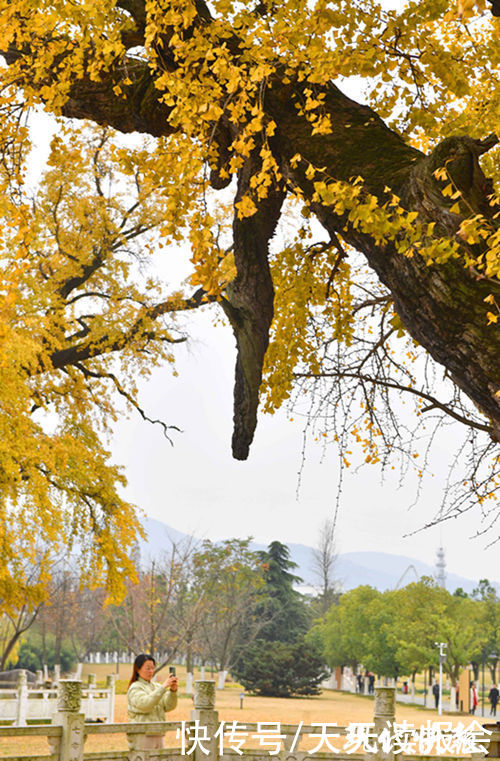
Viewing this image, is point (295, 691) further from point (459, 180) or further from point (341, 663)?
point (459, 180)

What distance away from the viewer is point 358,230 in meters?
4.58

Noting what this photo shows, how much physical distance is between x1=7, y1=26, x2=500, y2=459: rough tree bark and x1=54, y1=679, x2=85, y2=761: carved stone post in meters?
2.43

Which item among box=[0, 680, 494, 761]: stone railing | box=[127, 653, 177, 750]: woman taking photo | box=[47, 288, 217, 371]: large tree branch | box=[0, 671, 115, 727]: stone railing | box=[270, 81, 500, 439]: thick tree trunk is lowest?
box=[0, 671, 115, 727]: stone railing

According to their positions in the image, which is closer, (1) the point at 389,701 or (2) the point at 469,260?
(2) the point at 469,260

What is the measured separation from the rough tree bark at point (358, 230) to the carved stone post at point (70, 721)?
2.43 metres

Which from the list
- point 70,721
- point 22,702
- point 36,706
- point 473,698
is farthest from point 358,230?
point 473,698

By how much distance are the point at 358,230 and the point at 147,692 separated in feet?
12.5

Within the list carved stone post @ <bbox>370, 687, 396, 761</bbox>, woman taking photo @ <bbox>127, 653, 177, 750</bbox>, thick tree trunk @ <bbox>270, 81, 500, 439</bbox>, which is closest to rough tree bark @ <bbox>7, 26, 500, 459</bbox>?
thick tree trunk @ <bbox>270, 81, 500, 439</bbox>

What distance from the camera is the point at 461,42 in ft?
22.6

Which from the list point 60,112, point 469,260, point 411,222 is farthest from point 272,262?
point 469,260

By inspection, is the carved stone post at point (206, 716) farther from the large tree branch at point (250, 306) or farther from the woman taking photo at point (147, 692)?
the large tree branch at point (250, 306)

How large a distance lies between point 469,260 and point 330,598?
5857 centimetres

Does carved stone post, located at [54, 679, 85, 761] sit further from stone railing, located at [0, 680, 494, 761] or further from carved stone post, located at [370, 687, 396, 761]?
carved stone post, located at [370, 687, 396, 761]

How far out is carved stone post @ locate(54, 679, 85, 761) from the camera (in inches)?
251
